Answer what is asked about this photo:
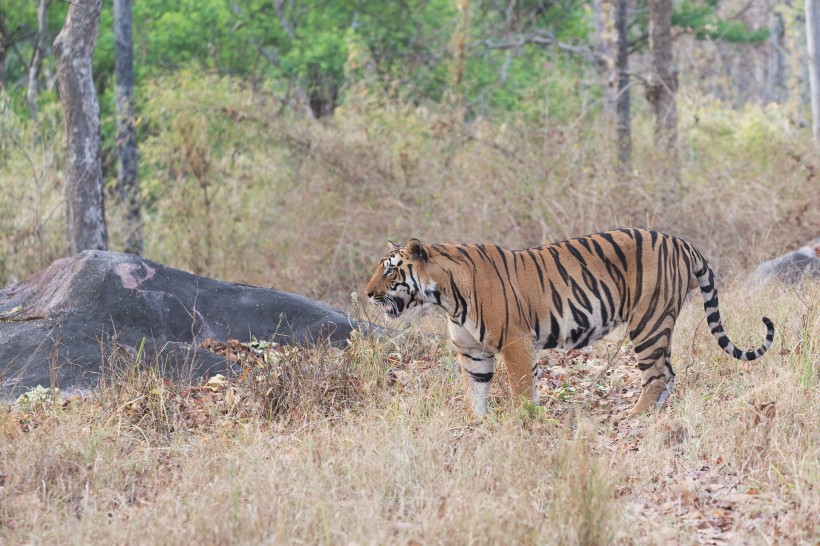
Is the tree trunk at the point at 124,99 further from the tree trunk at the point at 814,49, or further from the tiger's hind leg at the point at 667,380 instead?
the tiger's hind leg at the point at 667,380

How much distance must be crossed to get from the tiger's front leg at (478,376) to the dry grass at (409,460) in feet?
0.55

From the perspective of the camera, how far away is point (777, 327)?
24.3 feet

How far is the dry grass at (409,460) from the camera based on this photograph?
4.61m

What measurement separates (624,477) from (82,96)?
842 centimetres

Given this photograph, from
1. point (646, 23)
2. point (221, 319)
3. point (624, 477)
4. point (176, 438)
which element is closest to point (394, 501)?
point (624, 477)

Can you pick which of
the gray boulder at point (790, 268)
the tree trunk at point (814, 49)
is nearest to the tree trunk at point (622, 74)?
the tree trunk at point (814, 49)

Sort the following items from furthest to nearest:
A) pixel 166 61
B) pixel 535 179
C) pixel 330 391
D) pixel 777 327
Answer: pixel 166 61 < pixel 535 179 < pixel 777 327 < pixel 330 391

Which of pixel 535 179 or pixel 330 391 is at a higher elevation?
pixel 535 179

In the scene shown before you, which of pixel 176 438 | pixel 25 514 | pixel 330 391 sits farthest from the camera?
pixel 330 391

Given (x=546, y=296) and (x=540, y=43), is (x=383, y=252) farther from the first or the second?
(x=546, y=296)

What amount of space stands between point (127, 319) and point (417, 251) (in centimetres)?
272

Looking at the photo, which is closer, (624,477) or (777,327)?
(624,477)

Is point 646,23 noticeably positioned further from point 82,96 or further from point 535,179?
point 82,96

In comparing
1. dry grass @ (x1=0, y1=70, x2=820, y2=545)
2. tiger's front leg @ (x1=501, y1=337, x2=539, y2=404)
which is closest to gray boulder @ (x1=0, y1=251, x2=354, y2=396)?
dry grass @ (x1=0, y1=70, x2=820, y2=545)
